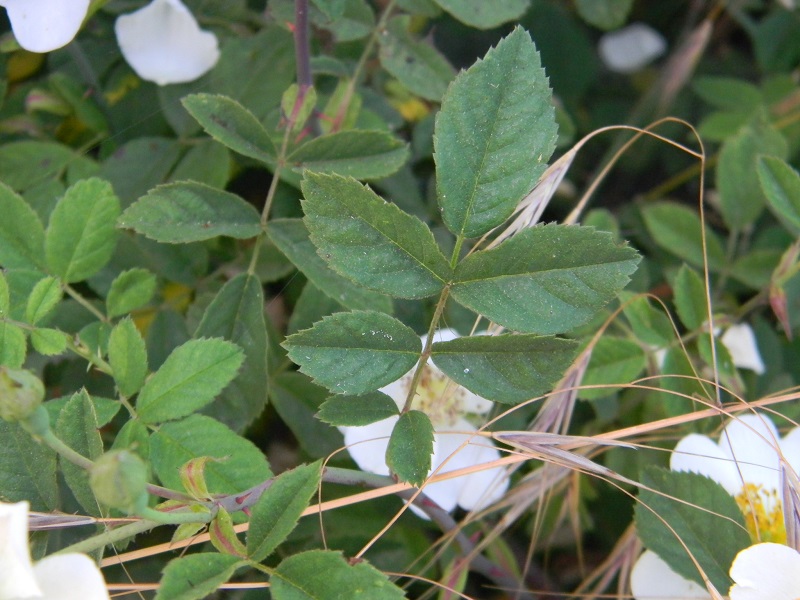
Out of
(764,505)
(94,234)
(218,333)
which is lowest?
(764,505)

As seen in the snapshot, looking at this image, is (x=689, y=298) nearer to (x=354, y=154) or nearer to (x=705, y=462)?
(x=705, y=462)

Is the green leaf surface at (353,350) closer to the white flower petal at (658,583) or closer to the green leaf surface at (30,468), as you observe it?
the green leaf surface at (30,468)

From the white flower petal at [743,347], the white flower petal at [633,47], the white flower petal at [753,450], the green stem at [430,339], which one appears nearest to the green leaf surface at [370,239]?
the green stem at [430,339]

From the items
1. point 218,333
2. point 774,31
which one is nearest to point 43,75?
point 218,333

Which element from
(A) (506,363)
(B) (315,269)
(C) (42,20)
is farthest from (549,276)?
(C) (42,20)

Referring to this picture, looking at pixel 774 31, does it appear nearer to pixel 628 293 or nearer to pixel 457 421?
pixel 628 293

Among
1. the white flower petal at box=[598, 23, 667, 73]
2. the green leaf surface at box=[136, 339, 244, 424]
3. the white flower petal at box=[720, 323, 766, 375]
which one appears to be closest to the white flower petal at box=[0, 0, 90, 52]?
the green leaf surface at box=[136, 339, 244, 424]

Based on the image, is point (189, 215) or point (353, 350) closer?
point (353, 350)
